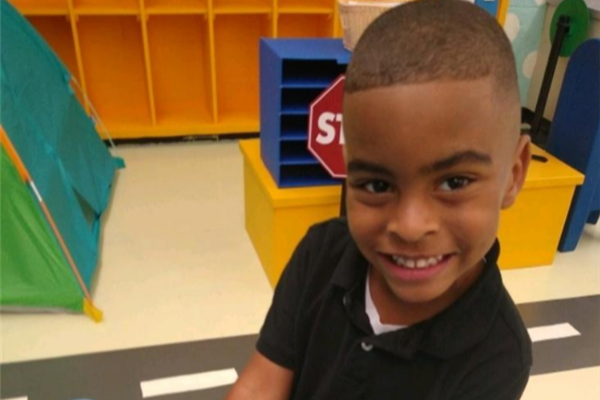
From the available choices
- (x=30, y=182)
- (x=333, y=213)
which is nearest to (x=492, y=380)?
(x=333, y=213)

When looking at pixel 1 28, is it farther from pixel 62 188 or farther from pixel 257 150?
pixel 257 150

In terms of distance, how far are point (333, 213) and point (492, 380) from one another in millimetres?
950

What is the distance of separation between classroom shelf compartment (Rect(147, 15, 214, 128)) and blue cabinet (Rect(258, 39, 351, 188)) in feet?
3.64

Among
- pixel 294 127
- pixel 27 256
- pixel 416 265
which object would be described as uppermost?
pixel 416 265

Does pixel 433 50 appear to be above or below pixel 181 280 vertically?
above

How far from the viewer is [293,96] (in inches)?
57.6

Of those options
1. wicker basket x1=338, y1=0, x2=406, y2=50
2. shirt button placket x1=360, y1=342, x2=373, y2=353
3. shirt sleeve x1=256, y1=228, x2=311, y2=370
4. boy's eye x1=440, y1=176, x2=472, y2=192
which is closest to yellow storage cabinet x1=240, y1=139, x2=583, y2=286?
wicker basket x1=338, y1=0, x2=406, y2=50

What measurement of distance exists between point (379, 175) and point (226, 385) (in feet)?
3.01

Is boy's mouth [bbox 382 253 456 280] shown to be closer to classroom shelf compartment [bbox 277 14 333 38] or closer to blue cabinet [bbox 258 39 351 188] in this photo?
blue cabinet [bbox 258 39 351 188]

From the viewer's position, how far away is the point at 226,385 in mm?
1245

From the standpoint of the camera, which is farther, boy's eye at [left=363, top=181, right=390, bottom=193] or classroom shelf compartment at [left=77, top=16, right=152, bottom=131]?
classroom shelf compartment at [left=77, top=16, right=152, bottom=131]

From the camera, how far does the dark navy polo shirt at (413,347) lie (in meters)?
0.55

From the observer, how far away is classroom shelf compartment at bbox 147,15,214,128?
8.21ft

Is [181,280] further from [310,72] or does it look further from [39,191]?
[310,72]
